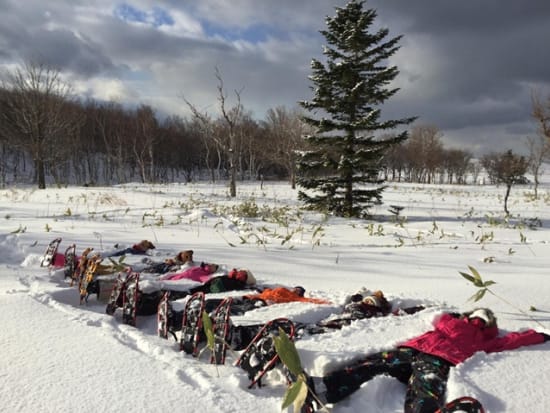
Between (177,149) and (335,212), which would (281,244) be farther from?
(177,149)

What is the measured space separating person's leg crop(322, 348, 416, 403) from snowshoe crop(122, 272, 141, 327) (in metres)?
1.72

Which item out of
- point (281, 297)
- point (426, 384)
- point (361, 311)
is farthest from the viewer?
point (281, 297)

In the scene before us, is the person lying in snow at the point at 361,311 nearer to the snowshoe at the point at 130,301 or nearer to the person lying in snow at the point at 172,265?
the snowshoe at the point at 130,301

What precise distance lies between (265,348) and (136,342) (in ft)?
3.28

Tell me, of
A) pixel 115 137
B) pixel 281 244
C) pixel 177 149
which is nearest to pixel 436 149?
pixel 177 149

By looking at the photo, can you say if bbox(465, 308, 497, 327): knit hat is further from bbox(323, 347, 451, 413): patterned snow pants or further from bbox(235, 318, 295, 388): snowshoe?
bbox(235, 318, 295, 388): snowshoe

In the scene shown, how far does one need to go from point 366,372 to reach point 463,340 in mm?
697

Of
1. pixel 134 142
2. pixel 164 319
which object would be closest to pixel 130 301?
pixel 164 319

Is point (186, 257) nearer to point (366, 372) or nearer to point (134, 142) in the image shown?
point (366, 372)

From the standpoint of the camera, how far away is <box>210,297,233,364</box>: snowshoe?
2121 mm

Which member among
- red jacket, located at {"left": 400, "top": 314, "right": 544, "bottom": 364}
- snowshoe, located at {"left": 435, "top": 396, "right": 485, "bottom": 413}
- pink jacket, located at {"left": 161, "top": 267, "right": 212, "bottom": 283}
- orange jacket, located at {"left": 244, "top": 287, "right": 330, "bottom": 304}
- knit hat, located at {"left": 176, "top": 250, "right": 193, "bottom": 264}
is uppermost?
snowshoe, located at {"left": 435, "top": 396, "right": 485, "bottom": 413}

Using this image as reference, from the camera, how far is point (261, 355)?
1.95 m

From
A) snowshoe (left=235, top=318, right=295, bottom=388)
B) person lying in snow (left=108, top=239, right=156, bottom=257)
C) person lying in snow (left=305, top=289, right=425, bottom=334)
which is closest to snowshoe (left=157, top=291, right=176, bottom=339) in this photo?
snowshoe (left=235, top=318, right=295, bottom=388)

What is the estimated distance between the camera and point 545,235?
680 cm
